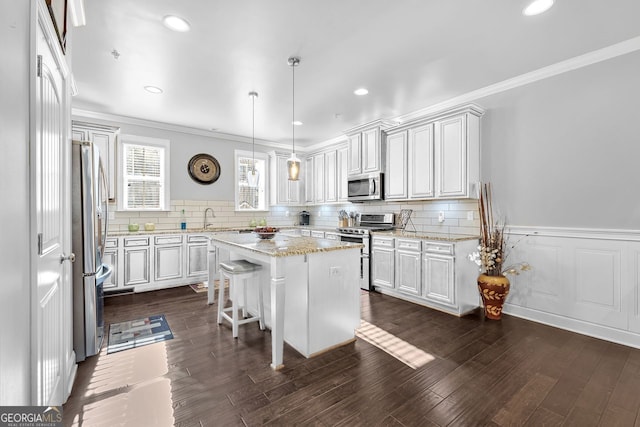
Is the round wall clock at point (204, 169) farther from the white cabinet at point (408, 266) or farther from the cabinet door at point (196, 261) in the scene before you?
the white cabinet at point (408, 266)

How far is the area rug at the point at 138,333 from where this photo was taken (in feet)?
8.78

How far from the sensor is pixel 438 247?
3.56 metres

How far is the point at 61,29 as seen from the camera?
1.72m

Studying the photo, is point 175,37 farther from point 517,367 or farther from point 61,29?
point 517,367

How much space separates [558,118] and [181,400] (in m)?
4.30

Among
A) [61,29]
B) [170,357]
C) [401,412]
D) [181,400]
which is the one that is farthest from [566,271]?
[61,29]

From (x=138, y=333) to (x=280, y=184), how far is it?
3920 mm

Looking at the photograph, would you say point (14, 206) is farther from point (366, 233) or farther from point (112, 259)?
point (366, 233)

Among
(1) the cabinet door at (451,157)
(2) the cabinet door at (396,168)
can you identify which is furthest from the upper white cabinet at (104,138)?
(1) the cabinet door at (451,157)

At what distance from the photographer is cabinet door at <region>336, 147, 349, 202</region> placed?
5.55 metres

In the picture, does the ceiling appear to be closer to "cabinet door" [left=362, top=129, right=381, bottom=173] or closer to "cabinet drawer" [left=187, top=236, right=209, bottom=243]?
"cabinet door" [left=362, top=129, right=381, bottom=173]

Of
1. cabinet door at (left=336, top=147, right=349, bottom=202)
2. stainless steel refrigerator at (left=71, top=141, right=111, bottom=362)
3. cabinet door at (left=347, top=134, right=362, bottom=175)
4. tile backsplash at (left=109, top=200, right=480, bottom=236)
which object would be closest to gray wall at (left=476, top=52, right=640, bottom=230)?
tile backsplash at (left=109, top=200, right=480, bottom=236)

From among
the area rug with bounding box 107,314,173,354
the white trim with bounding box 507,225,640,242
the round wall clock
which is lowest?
the area rug with bounding box 107,314,173,354

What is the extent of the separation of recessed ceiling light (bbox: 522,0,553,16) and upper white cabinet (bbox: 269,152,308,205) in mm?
4693
